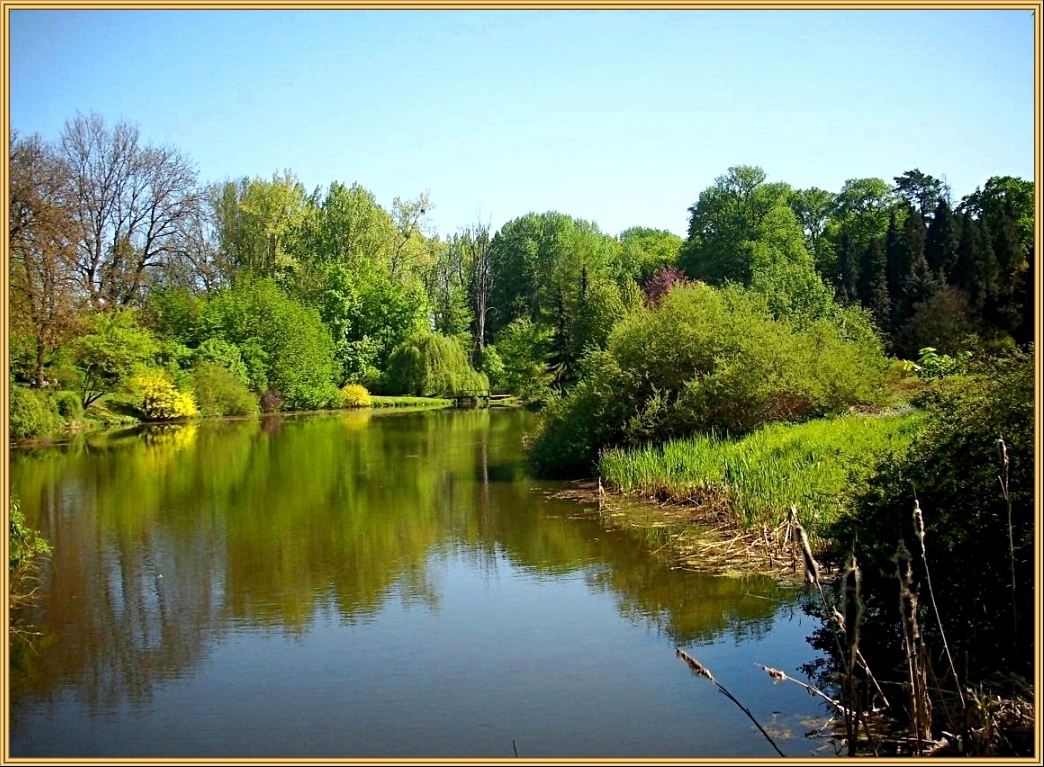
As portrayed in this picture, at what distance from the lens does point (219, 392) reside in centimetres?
4425

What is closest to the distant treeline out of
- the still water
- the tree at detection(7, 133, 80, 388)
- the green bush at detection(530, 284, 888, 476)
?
the tree at detection(7, 133, 80, 388)

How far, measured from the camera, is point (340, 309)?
56.5 meters

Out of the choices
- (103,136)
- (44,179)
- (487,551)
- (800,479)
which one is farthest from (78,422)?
(800,479)

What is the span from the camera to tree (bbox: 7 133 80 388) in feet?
97.1

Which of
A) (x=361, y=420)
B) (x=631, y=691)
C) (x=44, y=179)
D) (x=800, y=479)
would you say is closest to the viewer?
(x=631, y=691)

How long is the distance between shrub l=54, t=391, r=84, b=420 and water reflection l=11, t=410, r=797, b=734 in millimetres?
9810

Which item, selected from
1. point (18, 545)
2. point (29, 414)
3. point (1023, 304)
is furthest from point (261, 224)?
point (18, 545)

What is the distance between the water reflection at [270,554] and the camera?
32.1 ft

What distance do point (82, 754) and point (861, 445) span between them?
36.5ft

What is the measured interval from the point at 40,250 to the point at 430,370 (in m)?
26.9

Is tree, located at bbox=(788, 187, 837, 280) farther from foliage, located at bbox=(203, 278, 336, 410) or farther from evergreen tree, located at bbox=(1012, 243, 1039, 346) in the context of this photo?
evergreen tree, located at bbox=(1012, 243, 1039, 346)

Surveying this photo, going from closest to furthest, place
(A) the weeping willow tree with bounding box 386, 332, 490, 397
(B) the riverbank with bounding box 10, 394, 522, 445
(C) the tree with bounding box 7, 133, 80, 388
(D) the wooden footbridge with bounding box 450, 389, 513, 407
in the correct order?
(C) the tree with bounding box 7, 133, 80, 388 < (B) the riverbank with bounding box 10, 394, 522, 445 < (D) the wooden footbridge with bounding box 450, 389, 513, 407 < (A) the weeping willow tree with bounding box 386, 332, 490, 397

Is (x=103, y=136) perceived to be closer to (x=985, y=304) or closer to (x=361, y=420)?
(x=361, y=420)

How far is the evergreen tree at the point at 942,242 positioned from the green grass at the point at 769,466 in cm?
3383
